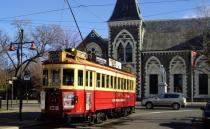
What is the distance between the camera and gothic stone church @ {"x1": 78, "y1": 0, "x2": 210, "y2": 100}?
2383 inches

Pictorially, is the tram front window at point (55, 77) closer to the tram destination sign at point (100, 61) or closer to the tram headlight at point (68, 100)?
the tram headlight at point (68, 100)

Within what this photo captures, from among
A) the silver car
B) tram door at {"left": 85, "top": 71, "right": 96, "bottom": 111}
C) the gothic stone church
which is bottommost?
the silver car

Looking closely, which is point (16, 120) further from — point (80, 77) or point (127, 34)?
point (127, 34)

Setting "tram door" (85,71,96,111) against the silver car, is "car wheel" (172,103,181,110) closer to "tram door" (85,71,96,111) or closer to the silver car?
the silver car

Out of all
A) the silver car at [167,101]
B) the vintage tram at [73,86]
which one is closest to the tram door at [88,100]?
the vintage tram at [73,86]

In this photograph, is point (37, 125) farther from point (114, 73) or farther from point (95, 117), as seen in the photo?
point (114, 73)

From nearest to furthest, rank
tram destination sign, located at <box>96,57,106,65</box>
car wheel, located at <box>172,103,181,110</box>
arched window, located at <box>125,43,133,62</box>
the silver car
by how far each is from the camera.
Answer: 1. tram destination sign, located at <box>96,57,106,65</box>
2. car wheel, located at <box>172,103,181,110</box>
3. the silver car
4. arched window, located at <box>125,43,133,62</box>

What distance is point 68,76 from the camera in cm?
2155

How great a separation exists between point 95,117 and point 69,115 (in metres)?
3.12

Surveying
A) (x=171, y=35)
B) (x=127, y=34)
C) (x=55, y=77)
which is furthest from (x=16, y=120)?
(x=171, y=35)

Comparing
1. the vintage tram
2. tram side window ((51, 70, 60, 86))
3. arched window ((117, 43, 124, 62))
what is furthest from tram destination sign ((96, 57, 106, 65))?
arched window ((117, 43, 124, 62))

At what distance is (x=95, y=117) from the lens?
23781 millimetres

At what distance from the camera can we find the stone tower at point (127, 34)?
62406mm

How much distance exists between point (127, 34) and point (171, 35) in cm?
633
